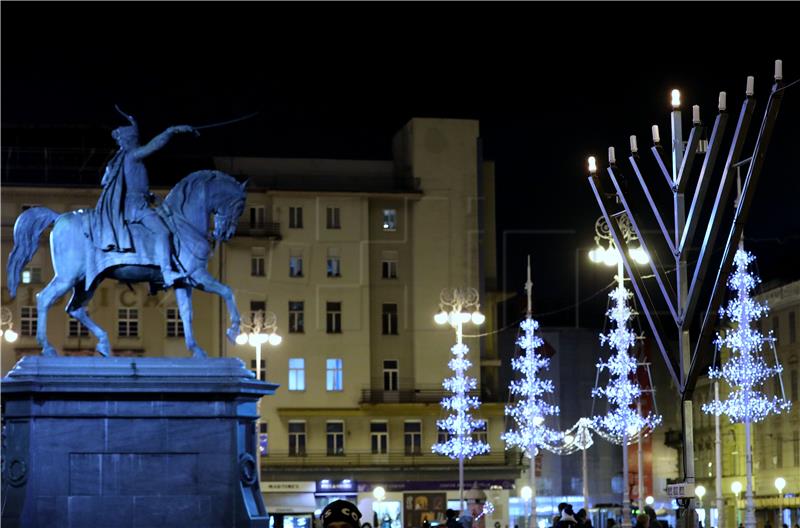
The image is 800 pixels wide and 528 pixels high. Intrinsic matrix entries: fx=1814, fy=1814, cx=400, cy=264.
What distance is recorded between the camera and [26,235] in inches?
Result: 1154

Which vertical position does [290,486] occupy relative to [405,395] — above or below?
below

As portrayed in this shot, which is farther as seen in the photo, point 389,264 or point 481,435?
point 481,435

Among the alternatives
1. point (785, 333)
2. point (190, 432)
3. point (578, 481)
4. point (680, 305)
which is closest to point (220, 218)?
point (190, 432)

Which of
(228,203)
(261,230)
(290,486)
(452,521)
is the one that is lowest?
(452,521)

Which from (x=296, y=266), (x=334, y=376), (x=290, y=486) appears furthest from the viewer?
(x=296, y=266)

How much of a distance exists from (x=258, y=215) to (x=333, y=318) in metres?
5.83

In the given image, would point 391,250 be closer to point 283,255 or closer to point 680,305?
point 283,255

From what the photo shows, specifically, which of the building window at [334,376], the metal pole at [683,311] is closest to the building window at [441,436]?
the building window at [334,376]

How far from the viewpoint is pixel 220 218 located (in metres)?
29.8

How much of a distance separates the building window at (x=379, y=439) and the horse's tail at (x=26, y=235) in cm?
5373

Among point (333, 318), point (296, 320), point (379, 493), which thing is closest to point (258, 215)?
point (296, 320)

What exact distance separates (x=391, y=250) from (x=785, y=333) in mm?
18222

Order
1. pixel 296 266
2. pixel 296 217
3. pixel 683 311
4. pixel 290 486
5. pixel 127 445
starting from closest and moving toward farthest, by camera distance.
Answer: pixel 127 445
pixel 683 311
pixel 290 486
pixel 296 217
pixel 296 266

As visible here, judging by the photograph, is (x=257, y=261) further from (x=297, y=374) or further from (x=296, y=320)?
(x=297, y=374)
